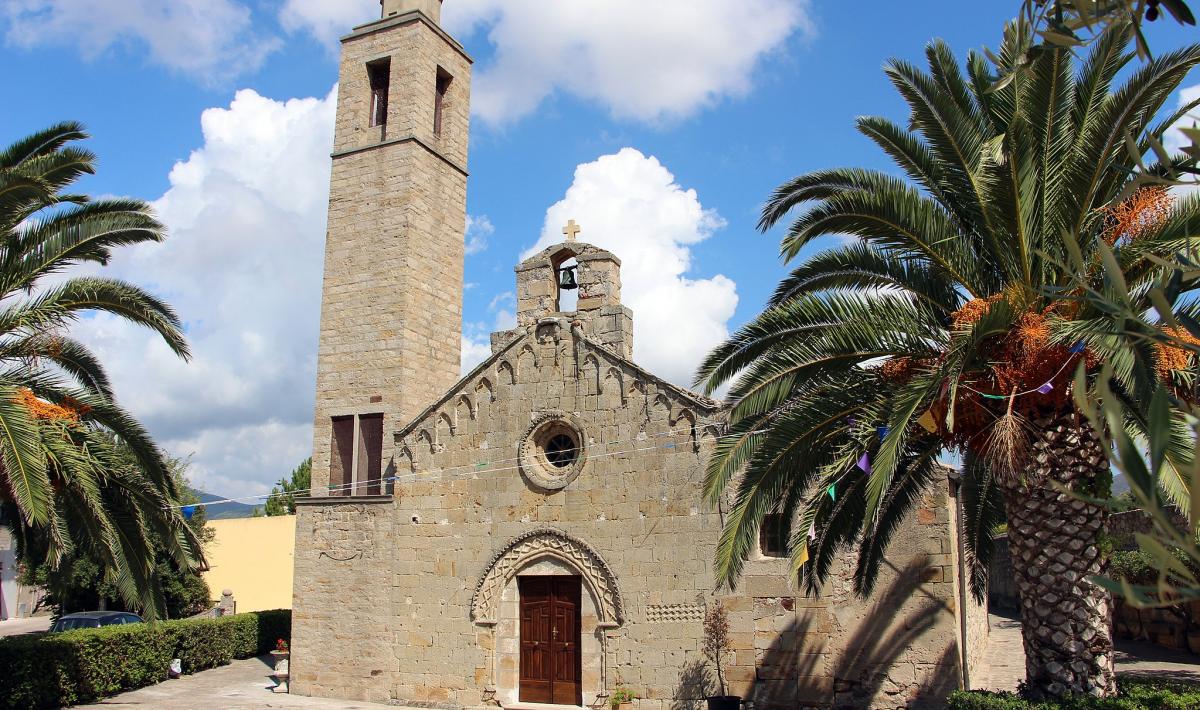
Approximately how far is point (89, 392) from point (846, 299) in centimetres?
925

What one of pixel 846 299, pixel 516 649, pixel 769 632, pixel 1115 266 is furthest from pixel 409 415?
pixel 1115 266

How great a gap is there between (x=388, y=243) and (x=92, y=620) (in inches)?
468

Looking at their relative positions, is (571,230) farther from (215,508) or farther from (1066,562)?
(215,508)

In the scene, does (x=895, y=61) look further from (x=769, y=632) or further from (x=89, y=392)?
(x=89, y=392)

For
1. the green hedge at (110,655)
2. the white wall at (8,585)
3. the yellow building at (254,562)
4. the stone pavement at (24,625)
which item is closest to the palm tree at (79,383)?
the green hedge at (110,655)

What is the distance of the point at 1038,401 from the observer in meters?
8.44

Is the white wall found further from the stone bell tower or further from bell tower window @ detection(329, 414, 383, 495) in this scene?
the stone bell tower

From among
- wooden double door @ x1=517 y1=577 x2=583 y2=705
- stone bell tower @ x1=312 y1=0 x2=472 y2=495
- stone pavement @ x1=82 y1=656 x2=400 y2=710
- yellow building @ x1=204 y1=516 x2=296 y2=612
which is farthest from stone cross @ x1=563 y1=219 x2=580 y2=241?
yellow building @ x1=204 y1=516 x2=296 y2=612

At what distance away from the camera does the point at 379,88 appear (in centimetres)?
1977

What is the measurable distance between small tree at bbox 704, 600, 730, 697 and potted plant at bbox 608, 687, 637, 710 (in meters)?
1.37

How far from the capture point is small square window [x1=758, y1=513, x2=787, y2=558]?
46.9ft

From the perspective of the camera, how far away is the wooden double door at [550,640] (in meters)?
15.3

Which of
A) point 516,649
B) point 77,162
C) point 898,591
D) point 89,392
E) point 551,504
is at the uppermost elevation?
point 77,162

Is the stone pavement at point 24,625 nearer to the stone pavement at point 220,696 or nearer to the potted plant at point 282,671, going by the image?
the stone pavement at point 220,696
